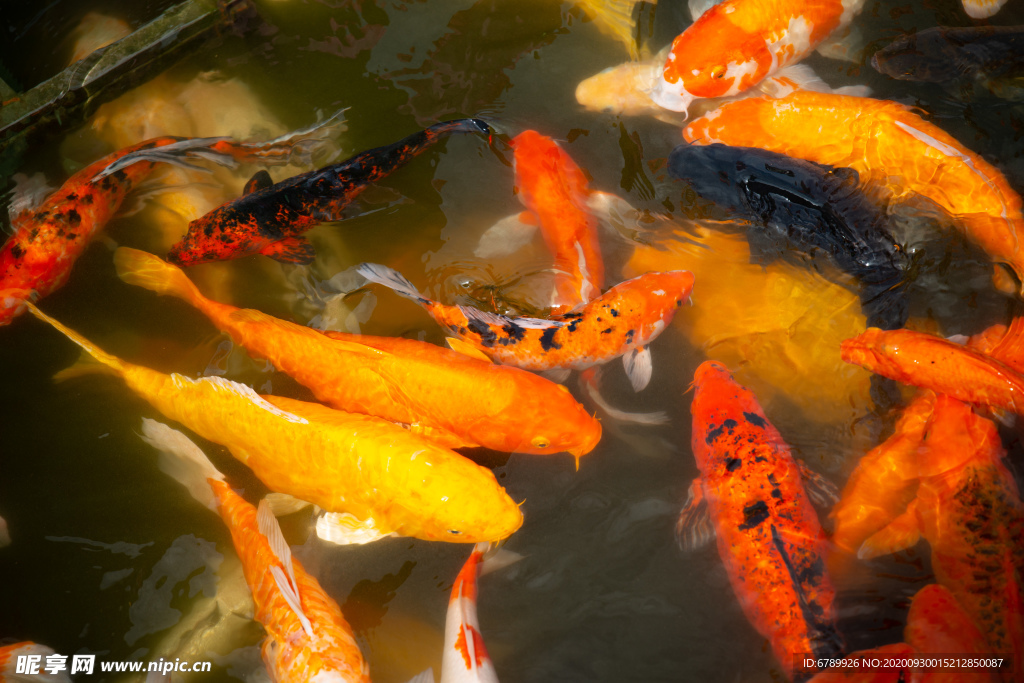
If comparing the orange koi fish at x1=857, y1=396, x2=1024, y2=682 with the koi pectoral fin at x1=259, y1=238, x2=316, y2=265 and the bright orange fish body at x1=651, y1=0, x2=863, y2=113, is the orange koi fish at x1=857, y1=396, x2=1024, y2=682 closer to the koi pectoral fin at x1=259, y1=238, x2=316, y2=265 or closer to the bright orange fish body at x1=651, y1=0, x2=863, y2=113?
the bright orange fish body at x1=651, y1=0, x2=863, y2=113

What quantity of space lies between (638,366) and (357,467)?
1728 mm

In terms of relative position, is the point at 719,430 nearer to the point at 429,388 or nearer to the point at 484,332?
the point at 484,332

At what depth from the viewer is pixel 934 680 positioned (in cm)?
247

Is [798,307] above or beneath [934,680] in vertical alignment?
above

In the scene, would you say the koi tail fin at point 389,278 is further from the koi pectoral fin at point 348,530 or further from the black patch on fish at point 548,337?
the koi pectoral fin at point 348,530

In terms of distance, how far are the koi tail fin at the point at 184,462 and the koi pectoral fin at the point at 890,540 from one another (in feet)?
11.2

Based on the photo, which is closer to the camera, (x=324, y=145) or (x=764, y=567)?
(x=764, y=567)

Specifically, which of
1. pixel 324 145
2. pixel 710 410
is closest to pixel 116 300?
pixel 324 145

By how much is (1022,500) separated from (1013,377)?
0.62m

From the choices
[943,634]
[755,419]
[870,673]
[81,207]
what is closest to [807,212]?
[755,419]

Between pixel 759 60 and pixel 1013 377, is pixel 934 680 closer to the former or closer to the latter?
pixel 1013 377

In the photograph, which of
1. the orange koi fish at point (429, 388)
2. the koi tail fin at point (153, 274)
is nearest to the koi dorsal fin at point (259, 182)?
the koi tail fin at point (153, 274)

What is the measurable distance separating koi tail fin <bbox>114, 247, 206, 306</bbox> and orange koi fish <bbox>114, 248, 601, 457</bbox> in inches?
19.1

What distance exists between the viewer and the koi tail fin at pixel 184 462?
10.6 feet
